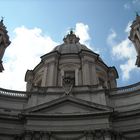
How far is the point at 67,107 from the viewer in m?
23.2

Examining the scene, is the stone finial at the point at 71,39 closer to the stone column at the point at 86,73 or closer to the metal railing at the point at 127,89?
the stone column at the point at 86,73

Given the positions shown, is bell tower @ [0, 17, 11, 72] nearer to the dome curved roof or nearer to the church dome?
the church dome

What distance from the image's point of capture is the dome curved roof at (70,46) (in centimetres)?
3469

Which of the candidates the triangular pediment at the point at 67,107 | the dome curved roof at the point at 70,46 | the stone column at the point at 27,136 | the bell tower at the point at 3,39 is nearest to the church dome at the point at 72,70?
the dome curved roof at the point at 70,46

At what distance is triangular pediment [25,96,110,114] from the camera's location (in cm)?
2259

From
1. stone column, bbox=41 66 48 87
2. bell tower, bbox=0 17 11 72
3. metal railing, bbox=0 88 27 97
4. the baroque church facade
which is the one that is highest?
bell tower, bbox=0 17 11 72

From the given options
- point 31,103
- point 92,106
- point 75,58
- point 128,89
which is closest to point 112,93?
point 128,89

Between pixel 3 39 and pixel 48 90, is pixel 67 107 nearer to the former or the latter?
pixel 48 90

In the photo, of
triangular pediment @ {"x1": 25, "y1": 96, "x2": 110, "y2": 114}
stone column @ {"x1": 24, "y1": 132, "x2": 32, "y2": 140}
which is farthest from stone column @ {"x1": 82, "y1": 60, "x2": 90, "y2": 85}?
stone column @ {"x1": 24, "y1": 132, "x2": 32, "y2": 140}

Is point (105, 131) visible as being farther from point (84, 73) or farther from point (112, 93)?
point (84, 73)

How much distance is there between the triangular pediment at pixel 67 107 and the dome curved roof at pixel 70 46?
1160 cm

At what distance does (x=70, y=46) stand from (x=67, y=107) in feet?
46.6

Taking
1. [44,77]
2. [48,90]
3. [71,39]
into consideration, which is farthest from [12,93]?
[71,39]

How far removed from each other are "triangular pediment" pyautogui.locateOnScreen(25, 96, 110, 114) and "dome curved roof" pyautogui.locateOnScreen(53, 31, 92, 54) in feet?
38.1
